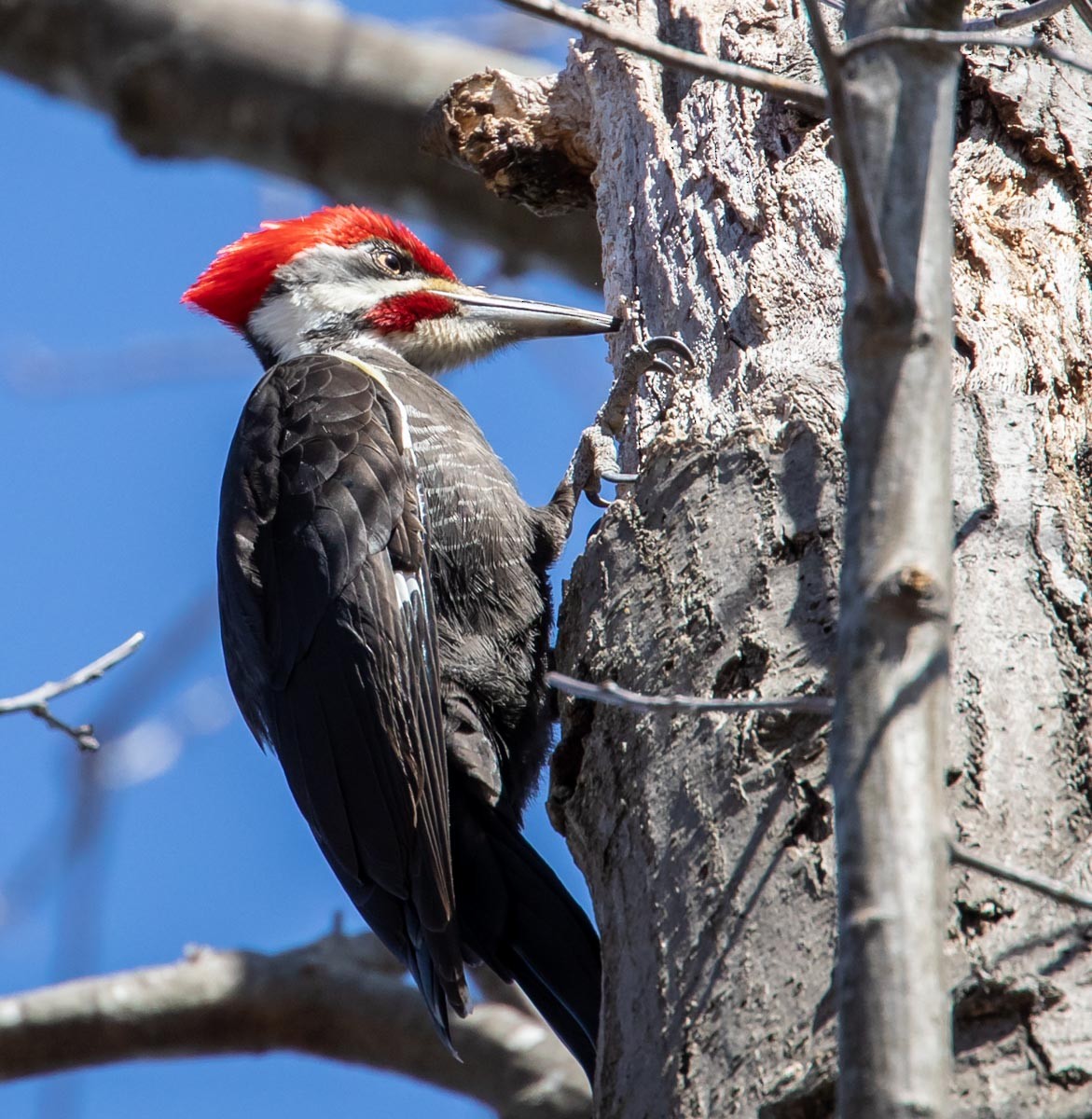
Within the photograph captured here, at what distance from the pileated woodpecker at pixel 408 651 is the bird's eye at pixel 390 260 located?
40 centimetres

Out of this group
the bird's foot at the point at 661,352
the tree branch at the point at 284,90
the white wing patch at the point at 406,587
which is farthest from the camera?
the tree branch at the point at 284,90

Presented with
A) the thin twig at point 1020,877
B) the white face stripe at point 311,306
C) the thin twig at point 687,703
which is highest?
the white face stripe at point 311,306

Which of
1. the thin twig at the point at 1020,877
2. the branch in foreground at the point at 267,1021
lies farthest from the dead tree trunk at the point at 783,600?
the branch in foreground at the point at 267,1021

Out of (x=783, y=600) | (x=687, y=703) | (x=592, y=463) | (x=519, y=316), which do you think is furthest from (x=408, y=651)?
(x=687, y=703)

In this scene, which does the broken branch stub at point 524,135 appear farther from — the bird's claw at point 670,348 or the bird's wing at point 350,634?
the bird's claw at point 670,348

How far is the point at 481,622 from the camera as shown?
128 inches

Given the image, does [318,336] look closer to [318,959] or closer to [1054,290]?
[318,959]

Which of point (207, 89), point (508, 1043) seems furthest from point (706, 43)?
point (508, 1043)

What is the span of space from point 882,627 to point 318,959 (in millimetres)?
3073

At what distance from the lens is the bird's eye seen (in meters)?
4.18

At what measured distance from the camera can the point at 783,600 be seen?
2053mm

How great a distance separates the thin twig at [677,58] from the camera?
50.4 inches

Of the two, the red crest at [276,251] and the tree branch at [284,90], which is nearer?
the red crest at [276,251]

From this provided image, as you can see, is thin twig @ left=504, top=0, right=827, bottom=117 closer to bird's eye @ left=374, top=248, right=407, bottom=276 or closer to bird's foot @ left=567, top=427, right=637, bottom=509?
bird's foot @ left=567, top=427, right=637, bottom=509
